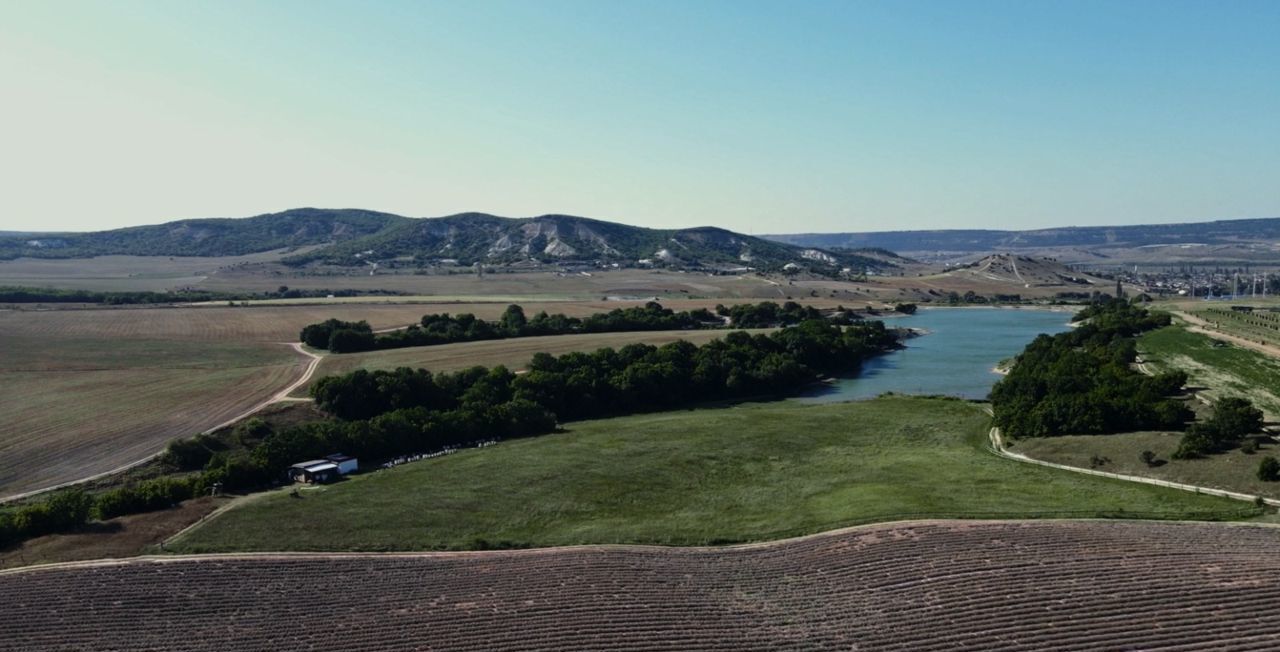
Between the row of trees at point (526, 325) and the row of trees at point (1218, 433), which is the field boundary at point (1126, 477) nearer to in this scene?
the row of trees at point (1218, 433)

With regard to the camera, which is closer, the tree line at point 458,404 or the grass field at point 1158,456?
the grass field at point 1158,456

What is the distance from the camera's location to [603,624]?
85.5 ft

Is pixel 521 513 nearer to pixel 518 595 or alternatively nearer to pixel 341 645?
pixel 518 595

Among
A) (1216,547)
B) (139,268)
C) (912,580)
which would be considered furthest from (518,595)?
(139,268)

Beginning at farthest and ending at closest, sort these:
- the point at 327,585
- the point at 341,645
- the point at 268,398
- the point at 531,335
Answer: the point at 531,335 → the point at 268,398 → the point at 327,585 → the point at 341,645

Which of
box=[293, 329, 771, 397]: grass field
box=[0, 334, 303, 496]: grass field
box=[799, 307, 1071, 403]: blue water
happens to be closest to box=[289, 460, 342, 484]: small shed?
box=[0, 334, 303, 496]: grass field

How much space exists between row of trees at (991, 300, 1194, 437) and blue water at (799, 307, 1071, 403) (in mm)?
7219

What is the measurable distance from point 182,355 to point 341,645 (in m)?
61.1

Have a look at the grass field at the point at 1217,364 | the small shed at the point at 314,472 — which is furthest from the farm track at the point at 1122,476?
the small shed at the point at 314,472

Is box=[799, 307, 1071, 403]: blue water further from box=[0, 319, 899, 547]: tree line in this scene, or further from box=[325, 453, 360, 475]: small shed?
box=[325, 453, 360, 475]: small shed

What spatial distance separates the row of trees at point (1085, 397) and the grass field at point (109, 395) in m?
49.7

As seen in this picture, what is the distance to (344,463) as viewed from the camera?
4569cm

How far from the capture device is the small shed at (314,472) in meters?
43.3

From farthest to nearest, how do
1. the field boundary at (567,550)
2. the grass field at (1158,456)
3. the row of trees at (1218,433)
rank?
the row of trees at (1218,433), the grass field at (1158,456), the field boundary at (567,550)
